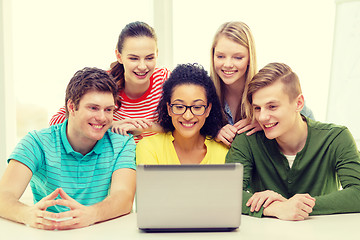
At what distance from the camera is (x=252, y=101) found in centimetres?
199

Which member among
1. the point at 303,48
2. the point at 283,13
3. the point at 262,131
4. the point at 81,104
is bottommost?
the point at 262,131

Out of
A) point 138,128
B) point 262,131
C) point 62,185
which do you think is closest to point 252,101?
point 262,131

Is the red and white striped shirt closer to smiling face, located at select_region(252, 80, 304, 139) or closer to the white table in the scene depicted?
smiling face, located at select_region(252, 80, 304, 139)

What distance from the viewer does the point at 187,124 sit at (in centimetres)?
199

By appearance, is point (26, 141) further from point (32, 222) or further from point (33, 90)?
point (33, 90)

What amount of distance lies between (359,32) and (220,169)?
7.35ft

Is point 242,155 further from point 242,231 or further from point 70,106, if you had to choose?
point 70,106

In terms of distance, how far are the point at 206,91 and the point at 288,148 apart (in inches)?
19.8

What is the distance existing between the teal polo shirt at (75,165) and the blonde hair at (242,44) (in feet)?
2.31

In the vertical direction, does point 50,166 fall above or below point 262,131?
below

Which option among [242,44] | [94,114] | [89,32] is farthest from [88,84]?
[89,32]

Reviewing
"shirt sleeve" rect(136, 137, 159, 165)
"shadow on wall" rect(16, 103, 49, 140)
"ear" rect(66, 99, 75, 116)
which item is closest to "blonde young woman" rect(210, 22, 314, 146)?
"shirt sleeve" rect(136, 137, 159, 165)

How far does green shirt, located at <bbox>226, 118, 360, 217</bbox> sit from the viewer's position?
1871mm

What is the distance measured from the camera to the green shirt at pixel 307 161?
1871 millimetres
